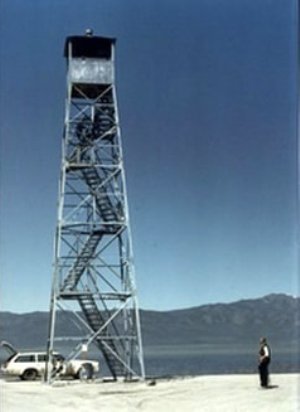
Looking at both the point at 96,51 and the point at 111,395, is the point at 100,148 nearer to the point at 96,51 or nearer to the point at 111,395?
the point at 96,51

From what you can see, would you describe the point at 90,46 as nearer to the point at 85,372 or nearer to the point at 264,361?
the point at 85,372

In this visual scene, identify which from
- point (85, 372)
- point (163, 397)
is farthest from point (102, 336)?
point (163, 397)

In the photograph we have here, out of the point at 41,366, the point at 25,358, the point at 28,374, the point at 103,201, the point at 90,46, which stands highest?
the point at 90,46

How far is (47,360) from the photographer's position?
3272 cm

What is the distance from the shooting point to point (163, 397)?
24.0 m

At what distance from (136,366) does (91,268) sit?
326 inches

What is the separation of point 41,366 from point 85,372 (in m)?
1.79

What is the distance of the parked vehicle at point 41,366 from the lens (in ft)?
108

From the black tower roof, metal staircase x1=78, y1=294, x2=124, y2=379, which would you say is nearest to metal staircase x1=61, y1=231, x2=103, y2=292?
metal staircase x1=78, y1=294, x2=124, y2=379

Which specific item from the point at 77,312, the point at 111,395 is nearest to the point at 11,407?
the point at 111,395

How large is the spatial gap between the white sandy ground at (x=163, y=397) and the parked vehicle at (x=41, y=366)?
3.70 metres

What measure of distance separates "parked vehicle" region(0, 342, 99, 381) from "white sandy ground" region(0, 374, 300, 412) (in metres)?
3.70

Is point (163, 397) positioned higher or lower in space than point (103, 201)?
lower

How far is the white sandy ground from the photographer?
69.5 feet
